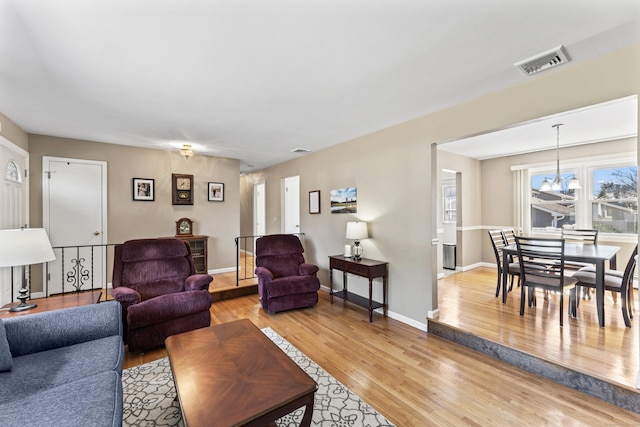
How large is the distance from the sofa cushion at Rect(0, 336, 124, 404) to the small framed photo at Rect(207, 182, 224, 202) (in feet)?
12.1

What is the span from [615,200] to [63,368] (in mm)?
7118

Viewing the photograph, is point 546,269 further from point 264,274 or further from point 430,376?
point 264,274

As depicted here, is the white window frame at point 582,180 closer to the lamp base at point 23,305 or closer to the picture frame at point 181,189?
the picture frame at point 181,189

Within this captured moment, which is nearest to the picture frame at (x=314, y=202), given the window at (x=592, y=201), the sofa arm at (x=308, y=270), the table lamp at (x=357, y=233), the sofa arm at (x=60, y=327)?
the table lamp at (x=357, y=233)

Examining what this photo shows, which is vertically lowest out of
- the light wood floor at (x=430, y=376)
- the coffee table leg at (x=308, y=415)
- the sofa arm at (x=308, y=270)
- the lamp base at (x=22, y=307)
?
Result: the light wood floor at (x=430, y=376)

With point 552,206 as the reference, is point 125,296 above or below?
below

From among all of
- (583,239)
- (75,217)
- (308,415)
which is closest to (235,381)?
(308,415)

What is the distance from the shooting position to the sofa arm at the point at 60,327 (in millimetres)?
1818

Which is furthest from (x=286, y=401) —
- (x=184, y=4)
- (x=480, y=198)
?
(x=480, y=198)

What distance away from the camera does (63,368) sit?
1.63 meters

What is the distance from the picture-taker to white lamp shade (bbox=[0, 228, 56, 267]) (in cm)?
210

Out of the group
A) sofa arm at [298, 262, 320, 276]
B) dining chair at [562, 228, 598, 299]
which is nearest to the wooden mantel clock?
sofa arm at [298, 262, 320, 276]

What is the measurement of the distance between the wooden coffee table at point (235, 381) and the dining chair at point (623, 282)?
3453 mm

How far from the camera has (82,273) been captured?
167 inches
